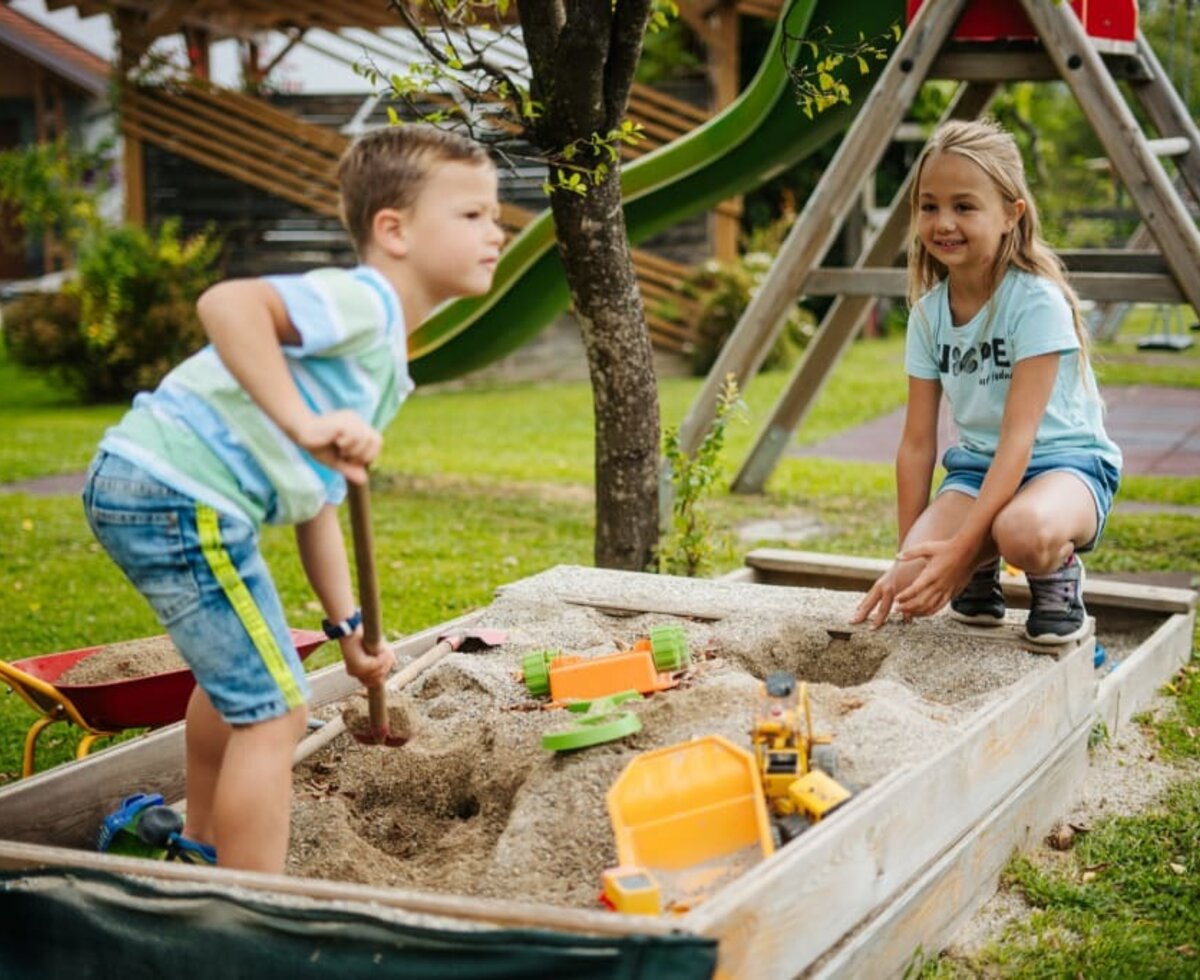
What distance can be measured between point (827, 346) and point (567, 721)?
12.6 ft

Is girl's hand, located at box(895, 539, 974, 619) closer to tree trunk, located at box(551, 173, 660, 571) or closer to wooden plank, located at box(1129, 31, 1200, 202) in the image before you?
tree trunk, located at box(551, 173, 660, 571)

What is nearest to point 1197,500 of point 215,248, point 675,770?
point 675,770

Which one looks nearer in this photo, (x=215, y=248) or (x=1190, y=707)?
(x=1190, y=707)

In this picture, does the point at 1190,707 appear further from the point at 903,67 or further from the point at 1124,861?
the point at 903,67

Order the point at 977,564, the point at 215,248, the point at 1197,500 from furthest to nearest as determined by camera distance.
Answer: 1. the point at 215,248
2. the point at 1197,500
3. the point at 977,564

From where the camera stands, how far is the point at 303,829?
2830 mm

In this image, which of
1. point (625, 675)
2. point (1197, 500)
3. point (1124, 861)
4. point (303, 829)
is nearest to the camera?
point (303, 829)

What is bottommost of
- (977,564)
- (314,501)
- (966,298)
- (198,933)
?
(198,933)

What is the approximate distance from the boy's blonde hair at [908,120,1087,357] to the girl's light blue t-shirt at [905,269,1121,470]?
3 centimetres

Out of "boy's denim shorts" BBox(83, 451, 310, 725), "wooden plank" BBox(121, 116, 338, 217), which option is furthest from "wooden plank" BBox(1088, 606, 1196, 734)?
"wooden plank" BBox(121, 116, 338, 217)

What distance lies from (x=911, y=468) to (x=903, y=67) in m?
2.36

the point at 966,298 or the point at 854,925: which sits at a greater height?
the point at 966,298

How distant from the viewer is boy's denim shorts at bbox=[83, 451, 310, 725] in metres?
2.39

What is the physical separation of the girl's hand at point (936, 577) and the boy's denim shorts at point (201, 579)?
1523 mm
